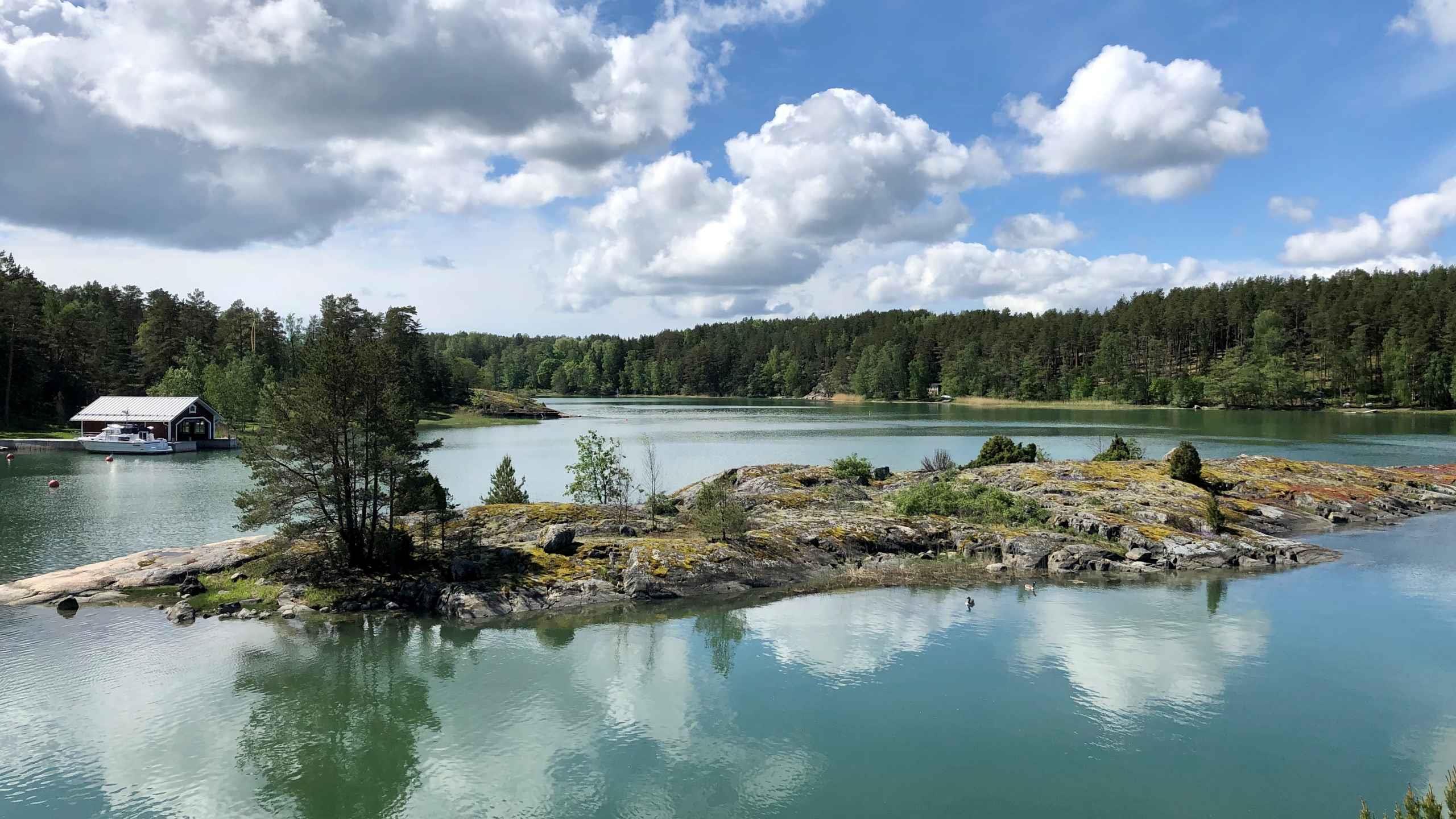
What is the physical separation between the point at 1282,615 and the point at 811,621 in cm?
1551

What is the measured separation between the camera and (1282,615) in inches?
1055

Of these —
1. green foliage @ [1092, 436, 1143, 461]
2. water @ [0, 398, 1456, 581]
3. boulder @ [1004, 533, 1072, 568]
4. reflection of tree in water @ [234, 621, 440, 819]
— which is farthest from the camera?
green foliage @ [1092, 436, 1143, 461]

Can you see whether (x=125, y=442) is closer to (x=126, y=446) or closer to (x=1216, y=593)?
(x=126, y=446)

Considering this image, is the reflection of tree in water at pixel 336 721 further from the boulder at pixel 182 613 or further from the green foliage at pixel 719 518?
the green foliage at pixel 719 518

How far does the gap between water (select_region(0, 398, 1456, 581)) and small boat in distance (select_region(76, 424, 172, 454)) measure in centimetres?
194

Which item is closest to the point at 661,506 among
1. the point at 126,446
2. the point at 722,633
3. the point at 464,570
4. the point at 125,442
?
the point at 464,570

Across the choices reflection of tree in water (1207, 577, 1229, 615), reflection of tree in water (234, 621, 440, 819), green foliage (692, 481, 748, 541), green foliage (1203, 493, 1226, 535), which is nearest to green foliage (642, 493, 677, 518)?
green foliage (692, 481, 748, 541)

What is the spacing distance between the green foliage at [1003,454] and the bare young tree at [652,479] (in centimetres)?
2179

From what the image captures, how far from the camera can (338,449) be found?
1139 inches

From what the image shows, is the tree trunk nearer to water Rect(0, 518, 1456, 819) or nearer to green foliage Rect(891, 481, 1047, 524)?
water Rect(0, 518, 1456, 819)

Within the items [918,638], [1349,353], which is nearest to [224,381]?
[918,638]

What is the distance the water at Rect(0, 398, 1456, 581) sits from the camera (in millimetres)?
40812

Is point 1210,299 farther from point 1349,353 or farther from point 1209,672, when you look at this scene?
point 1209,672

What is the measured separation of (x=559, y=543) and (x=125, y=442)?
72995 mm
